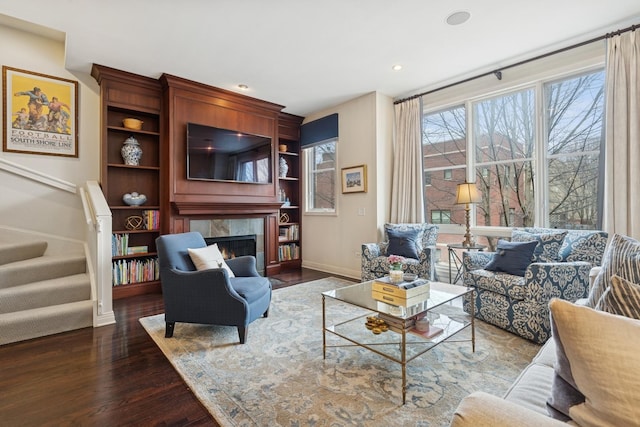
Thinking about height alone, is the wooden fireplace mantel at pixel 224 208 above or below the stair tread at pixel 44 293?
above

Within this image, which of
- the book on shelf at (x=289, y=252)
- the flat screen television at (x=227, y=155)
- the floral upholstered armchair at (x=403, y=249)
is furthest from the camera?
the book on shelf at (x=289, y=252)

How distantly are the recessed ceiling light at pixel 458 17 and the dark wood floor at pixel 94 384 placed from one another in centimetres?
342

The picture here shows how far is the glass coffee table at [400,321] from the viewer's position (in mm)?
1935

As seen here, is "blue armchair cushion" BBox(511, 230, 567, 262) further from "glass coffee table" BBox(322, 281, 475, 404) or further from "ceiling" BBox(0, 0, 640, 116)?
"ceiling" BBox(0, 0, 640, 116)

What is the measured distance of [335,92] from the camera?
14.3 ft

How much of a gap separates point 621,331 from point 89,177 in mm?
4871

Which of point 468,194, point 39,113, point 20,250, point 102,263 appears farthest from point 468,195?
point 39,113

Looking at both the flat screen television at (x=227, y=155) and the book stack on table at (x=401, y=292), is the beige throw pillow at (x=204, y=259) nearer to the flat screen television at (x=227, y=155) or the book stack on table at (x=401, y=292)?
the book stack on table at (x=401, y=292)

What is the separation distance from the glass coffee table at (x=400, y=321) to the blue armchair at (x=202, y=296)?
2.24 ft

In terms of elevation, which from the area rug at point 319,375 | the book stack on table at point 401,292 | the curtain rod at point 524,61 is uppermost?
the curtain rod at point 524,61

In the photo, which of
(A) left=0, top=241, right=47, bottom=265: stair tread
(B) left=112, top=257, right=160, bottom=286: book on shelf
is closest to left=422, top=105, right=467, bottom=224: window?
(B) left=112, top=257, right=160, bottom=286: book on shelf

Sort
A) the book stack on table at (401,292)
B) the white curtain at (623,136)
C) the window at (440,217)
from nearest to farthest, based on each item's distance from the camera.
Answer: the book stack on table at (401,292) < the white curtain at (623,136) < the window at (440,217)

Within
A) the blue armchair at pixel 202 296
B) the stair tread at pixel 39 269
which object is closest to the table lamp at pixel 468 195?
the blue armchair at pixel 202 296

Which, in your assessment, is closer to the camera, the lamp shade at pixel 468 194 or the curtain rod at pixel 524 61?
the curtain rod at pixel 524 61
